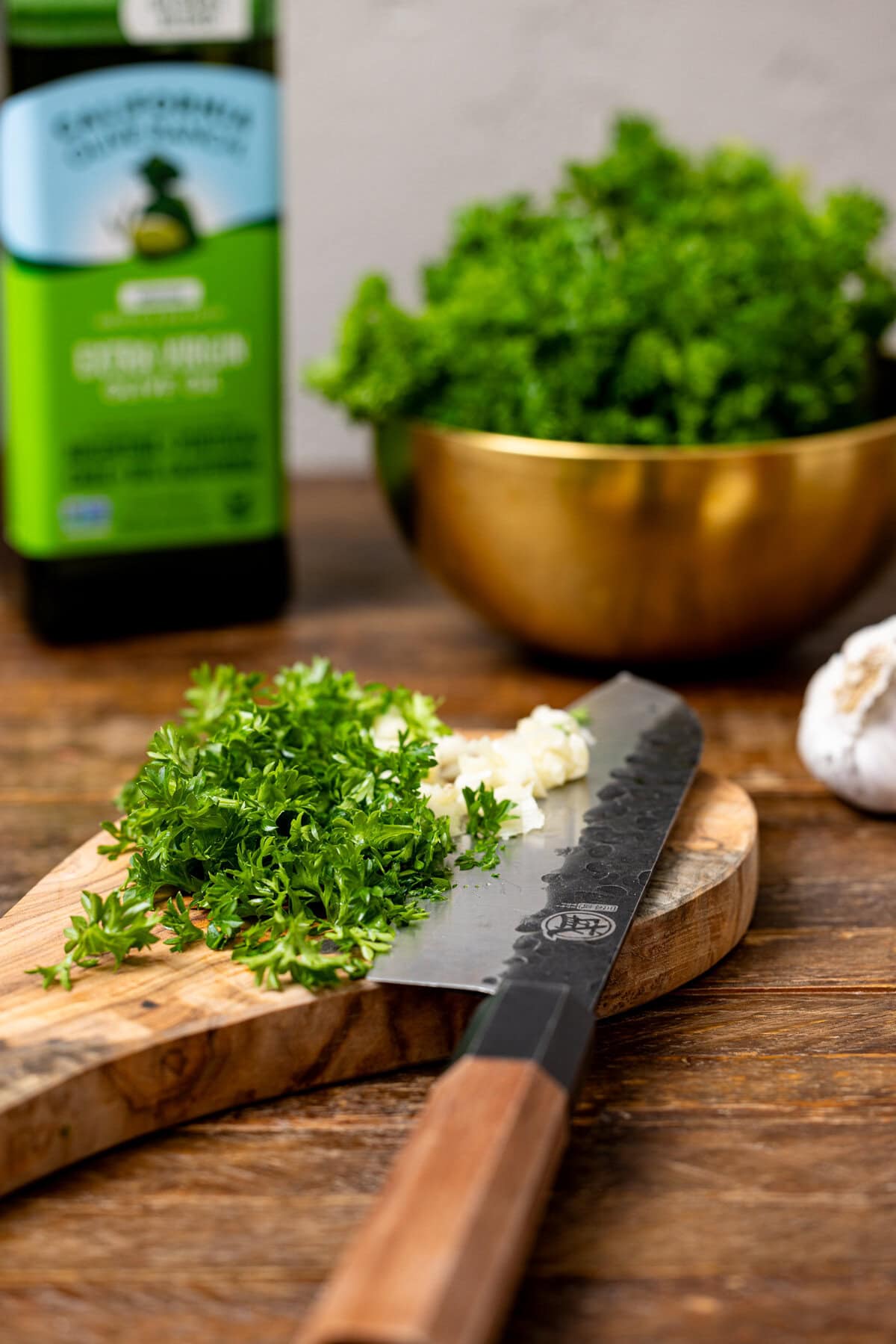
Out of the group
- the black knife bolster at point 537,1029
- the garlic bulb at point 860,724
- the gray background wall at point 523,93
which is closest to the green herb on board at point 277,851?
the black knife bolster at point 537,1029

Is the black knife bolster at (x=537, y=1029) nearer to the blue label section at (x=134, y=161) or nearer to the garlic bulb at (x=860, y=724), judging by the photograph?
the garlic bulb at (x=860, y=724)

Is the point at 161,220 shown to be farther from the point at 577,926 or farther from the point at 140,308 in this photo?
the point at 577,926

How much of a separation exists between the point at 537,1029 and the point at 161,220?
0.87m

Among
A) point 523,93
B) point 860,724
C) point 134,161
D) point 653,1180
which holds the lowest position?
point 653,1180

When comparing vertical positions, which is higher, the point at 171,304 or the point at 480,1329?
the point at 171,304

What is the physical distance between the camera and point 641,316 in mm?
1157

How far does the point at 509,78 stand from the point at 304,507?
1.98ft

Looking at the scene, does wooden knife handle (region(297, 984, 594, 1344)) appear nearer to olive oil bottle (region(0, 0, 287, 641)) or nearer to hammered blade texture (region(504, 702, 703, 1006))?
hammered blade texture (region(504, 702, 703, 1006))

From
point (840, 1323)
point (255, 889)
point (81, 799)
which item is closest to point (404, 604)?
point (81, 799)

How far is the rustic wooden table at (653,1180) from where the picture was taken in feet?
1.88

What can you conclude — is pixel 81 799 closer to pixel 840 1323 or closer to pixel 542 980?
pixel 542 980

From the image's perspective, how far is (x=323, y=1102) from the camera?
0.71m

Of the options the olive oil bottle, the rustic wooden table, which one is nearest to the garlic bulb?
the rustic wooden table

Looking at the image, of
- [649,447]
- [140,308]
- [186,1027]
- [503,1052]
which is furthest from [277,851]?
[140,308]
